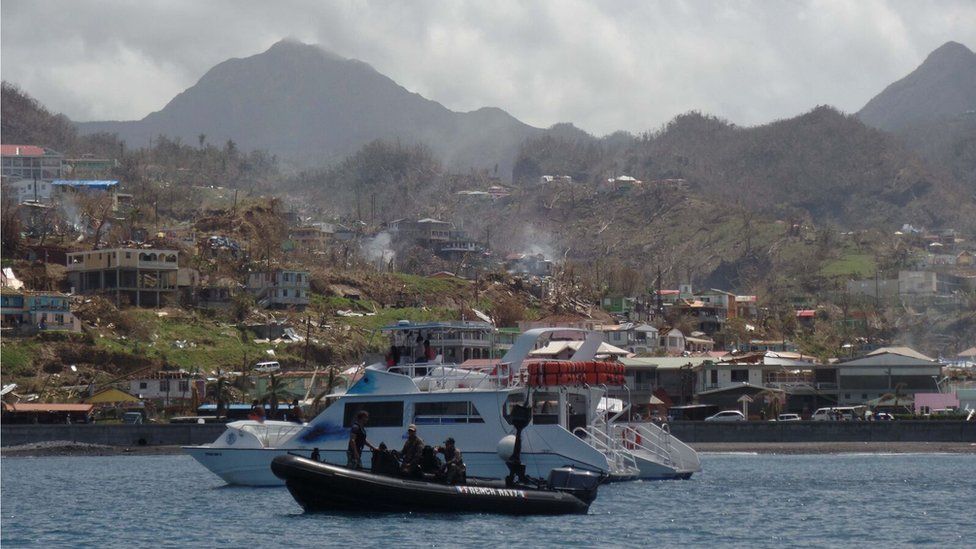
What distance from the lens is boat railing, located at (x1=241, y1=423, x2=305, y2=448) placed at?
51.7m

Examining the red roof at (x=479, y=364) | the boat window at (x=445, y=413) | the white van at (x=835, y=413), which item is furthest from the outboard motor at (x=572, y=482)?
the white van at (x=835, y=413)

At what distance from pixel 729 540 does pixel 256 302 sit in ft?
296

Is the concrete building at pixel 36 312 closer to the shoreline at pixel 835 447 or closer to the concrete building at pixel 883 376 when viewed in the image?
the shoreline at pixel 835 447

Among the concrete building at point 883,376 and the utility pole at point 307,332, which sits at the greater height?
the utility pole at point 307,332

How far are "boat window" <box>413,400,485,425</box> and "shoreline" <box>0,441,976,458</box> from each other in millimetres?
32290

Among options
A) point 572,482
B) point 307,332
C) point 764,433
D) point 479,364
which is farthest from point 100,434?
point 572,482

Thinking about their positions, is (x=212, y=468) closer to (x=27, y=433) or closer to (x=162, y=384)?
(x=27, y=433)

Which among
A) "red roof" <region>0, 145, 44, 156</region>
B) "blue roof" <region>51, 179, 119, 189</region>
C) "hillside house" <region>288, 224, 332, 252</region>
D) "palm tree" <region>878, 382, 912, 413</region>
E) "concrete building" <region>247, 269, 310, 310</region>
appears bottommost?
"palm tree" <region>878, 382, 912, 413</region>

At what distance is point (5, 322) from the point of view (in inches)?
4018

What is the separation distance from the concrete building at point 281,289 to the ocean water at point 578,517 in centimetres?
6469

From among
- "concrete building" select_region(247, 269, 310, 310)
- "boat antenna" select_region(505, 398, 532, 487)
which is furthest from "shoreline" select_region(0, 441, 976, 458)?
"concrete building" select_region(247, 269, 310, 310)

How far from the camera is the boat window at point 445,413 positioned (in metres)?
47.1

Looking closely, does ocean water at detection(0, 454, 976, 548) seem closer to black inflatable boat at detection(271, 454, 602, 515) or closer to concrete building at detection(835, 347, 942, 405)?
black inflatable boat at detection(271, 454, 602, 515)

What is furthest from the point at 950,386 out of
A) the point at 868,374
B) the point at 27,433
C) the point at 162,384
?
the point at 27,433
